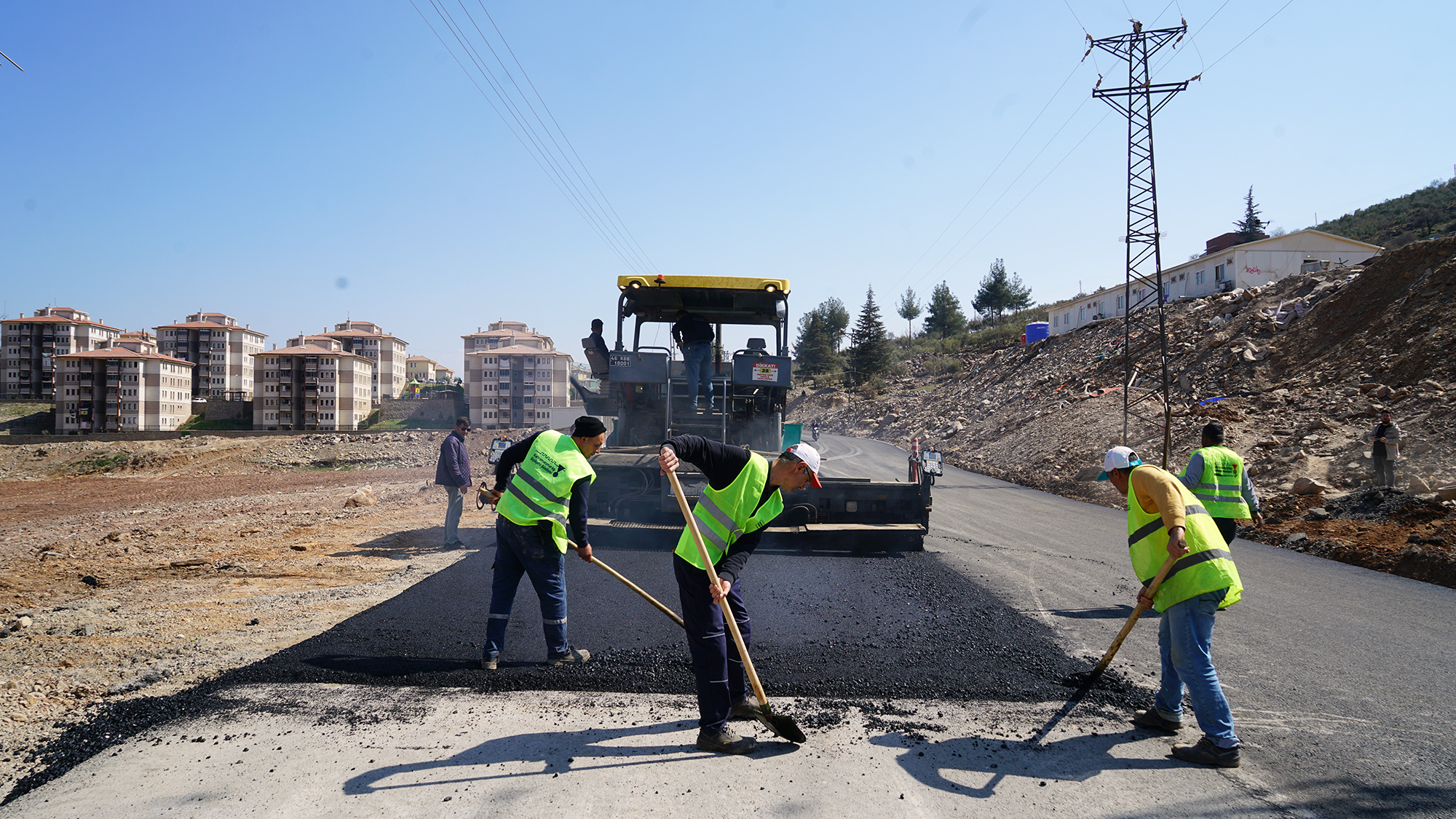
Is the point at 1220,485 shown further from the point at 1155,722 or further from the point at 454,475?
the point at 454,475

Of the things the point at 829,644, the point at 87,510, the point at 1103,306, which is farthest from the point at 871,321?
the point at 829,644

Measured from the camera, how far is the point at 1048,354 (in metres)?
33.4

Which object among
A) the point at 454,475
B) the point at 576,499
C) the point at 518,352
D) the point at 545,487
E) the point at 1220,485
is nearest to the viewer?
the point at 545,487

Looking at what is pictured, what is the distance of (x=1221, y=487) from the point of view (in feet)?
18.9

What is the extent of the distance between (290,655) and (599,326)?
4.76 m

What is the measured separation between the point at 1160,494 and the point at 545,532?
332 centimetres

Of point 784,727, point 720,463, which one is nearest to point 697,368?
point 720,463

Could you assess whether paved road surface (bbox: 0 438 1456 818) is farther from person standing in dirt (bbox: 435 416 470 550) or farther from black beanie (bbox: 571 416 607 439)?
person standing in dirt (bbox: 435 416 470 550)

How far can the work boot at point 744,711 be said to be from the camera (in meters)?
3.51

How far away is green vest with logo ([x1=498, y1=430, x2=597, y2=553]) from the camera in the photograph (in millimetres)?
4305

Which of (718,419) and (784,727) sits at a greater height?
(718,419)

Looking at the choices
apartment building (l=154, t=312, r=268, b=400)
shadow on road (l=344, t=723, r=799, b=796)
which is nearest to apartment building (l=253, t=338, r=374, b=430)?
apartment building (l=154, t=312, r=268, b=400)

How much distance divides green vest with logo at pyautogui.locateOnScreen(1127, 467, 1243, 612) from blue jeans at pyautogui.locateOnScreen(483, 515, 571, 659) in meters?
3.12

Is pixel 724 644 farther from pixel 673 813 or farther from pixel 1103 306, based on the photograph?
pixel 1103 306
